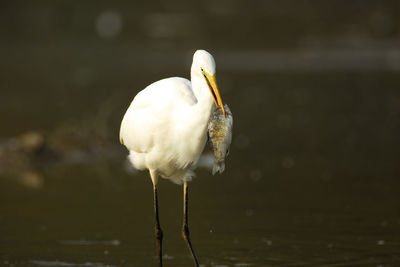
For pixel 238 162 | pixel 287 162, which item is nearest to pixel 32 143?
pixel 238 162

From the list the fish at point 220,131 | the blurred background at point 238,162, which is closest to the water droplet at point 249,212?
the blurred background at point 238,162

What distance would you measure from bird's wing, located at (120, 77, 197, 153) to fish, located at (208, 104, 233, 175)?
0.22m

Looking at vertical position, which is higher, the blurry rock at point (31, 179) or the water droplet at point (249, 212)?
the blurry rock at point (31, 179)

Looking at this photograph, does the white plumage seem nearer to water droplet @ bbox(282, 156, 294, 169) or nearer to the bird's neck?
the bird's neck

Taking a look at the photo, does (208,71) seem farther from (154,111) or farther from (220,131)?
(154,111)

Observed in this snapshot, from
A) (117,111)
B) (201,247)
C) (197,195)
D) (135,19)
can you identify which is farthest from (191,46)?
(201,247)

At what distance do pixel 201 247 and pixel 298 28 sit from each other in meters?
21.9

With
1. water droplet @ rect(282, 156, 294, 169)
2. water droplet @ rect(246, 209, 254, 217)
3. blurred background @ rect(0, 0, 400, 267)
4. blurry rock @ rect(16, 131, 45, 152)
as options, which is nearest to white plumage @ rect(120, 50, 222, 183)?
blurred background @ rect(0, 0, 400, 267)

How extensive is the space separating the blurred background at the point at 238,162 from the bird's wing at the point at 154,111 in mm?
980

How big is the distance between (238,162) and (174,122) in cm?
493

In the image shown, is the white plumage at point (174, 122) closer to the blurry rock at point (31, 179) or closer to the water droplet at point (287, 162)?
the blurry rock at point (31, 179)

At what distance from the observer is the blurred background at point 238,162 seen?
7.00m

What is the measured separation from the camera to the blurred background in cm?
700

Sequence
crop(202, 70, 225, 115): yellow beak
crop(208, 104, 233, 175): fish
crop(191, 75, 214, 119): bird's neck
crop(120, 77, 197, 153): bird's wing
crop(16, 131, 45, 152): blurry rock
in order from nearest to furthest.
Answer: crop(202, 70, 225, 115): yellow beak → crop(191, 75, 214, 119): bird's neck → crop(208, 104, 233, 175): fish → crop(120, 77, 197, 153): bird's wing → crop(16, 131, 45, 152): blurry rock
